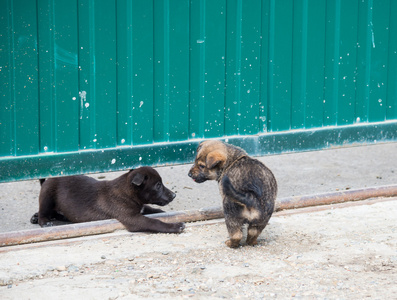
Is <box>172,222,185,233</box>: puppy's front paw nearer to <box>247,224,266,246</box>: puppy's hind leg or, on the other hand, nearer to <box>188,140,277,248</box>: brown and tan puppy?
<box>188,140,277,248</box>: brown and tan puppy

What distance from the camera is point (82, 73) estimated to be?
634 centimetres

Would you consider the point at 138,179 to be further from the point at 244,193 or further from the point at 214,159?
the point at 244,193

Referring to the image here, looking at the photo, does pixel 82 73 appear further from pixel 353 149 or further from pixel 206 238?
pixel 353 149

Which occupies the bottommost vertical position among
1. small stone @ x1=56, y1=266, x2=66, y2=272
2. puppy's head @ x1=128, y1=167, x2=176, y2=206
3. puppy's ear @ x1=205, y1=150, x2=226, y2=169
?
small stone @ x1=56, y1=266, x2=66, y2=272

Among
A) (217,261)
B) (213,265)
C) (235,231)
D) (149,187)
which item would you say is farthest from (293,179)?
(213,265)

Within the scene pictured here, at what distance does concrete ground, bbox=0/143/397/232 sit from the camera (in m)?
7.21

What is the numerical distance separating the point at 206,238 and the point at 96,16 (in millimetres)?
2100

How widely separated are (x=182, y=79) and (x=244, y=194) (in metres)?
1.65

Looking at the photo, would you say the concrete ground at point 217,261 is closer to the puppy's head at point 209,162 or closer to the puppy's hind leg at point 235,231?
the puppy's hind leg at point 235,231

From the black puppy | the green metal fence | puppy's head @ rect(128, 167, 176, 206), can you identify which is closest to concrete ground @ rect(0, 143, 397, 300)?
the black puppy

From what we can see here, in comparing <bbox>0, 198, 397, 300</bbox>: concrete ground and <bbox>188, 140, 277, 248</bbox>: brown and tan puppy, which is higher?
<bbox>188, 140, 277, 248</bbox>: brown and tan puppy

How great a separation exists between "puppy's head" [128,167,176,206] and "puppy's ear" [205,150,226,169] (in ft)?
2.18

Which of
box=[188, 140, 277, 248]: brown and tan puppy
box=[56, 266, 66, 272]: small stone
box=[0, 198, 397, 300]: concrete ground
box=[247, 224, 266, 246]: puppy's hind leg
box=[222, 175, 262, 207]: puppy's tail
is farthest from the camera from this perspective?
box=[247, 224, 266, 246]: puppy's hind leg

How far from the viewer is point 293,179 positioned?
8188 millimetres
